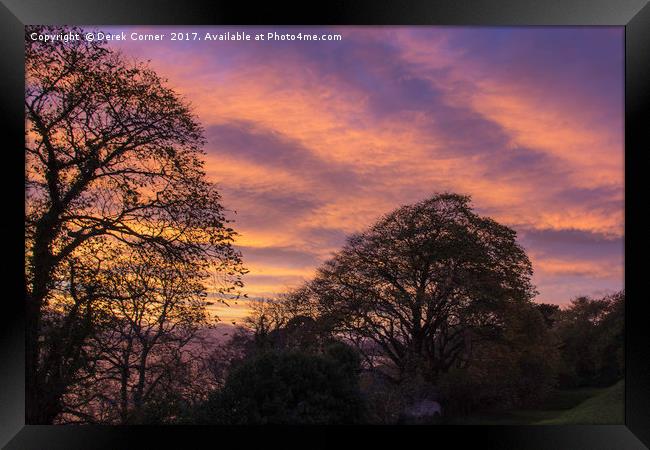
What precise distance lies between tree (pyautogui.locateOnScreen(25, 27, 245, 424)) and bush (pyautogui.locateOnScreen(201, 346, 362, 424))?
103 inches

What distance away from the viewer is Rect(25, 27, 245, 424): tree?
960 cm

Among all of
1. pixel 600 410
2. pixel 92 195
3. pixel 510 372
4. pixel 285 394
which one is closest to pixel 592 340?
pixel 510 372

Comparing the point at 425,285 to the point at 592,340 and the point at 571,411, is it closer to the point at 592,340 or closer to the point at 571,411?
the point at 592,340

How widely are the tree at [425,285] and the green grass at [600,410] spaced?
8.42 feet

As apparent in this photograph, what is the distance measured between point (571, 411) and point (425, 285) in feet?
13.7

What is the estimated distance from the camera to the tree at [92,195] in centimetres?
960

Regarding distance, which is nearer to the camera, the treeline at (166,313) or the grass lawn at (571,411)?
the treeline at (166,313)

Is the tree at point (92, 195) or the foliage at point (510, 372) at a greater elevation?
the tree at point (92, 195)

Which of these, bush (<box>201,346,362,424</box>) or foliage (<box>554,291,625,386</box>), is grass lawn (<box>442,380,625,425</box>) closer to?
foliage (<box>554,291,625,386</box>)

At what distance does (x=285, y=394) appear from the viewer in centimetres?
792
